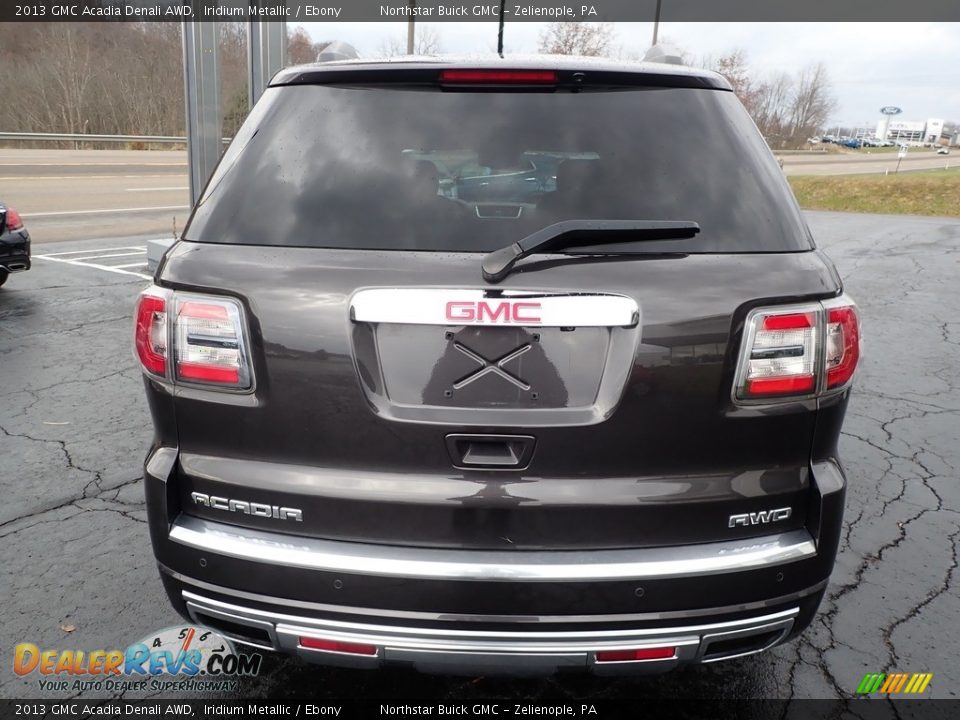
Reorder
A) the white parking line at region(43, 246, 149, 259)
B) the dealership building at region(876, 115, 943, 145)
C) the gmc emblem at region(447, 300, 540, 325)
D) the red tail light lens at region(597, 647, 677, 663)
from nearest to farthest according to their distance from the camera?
the gmc emblem at region(447, 300, 540, 325)
the red tail light lens at region(597, 647, 677, 663)
the white parking line at region(43, 246, 149, 259)
the dealership building at region(876, 115, 943, 145)

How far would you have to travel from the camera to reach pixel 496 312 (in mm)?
1666

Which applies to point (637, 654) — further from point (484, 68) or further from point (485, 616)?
point (484, 68)

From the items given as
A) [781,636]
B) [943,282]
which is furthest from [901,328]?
[781,636]

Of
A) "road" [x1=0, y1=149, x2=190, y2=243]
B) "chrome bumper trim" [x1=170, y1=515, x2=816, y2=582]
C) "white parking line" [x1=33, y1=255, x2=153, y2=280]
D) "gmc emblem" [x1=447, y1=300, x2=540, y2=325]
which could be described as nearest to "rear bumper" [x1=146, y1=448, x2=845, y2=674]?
"chrome bumper trim" [x1=170, y1=515, x2=816, y2=582]

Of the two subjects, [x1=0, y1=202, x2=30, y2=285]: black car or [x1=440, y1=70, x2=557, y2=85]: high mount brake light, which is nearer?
[x1=440, y1=70, x2=557, y2=85]: high mount brake light

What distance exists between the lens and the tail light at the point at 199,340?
1.78 metres

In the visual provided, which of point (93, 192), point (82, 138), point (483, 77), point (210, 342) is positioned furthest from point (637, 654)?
point (82, 138)

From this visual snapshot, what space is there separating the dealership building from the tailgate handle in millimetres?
131827

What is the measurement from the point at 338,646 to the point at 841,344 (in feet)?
4.84

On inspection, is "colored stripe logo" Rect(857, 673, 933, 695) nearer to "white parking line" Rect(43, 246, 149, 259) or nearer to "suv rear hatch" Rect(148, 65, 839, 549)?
"suv rear hatch" Rect(148, 65, 839, 549)

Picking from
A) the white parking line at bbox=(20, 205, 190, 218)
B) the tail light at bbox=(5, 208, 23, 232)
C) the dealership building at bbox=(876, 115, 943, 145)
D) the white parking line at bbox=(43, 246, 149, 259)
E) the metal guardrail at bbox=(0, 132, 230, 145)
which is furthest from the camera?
the dealership building at bbox=(876, 115, 943, 145)

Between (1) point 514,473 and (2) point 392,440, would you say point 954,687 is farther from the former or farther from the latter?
(2) point 392,440

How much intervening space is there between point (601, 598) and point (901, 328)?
25.9ft

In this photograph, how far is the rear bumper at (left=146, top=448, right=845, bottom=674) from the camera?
173 cm
